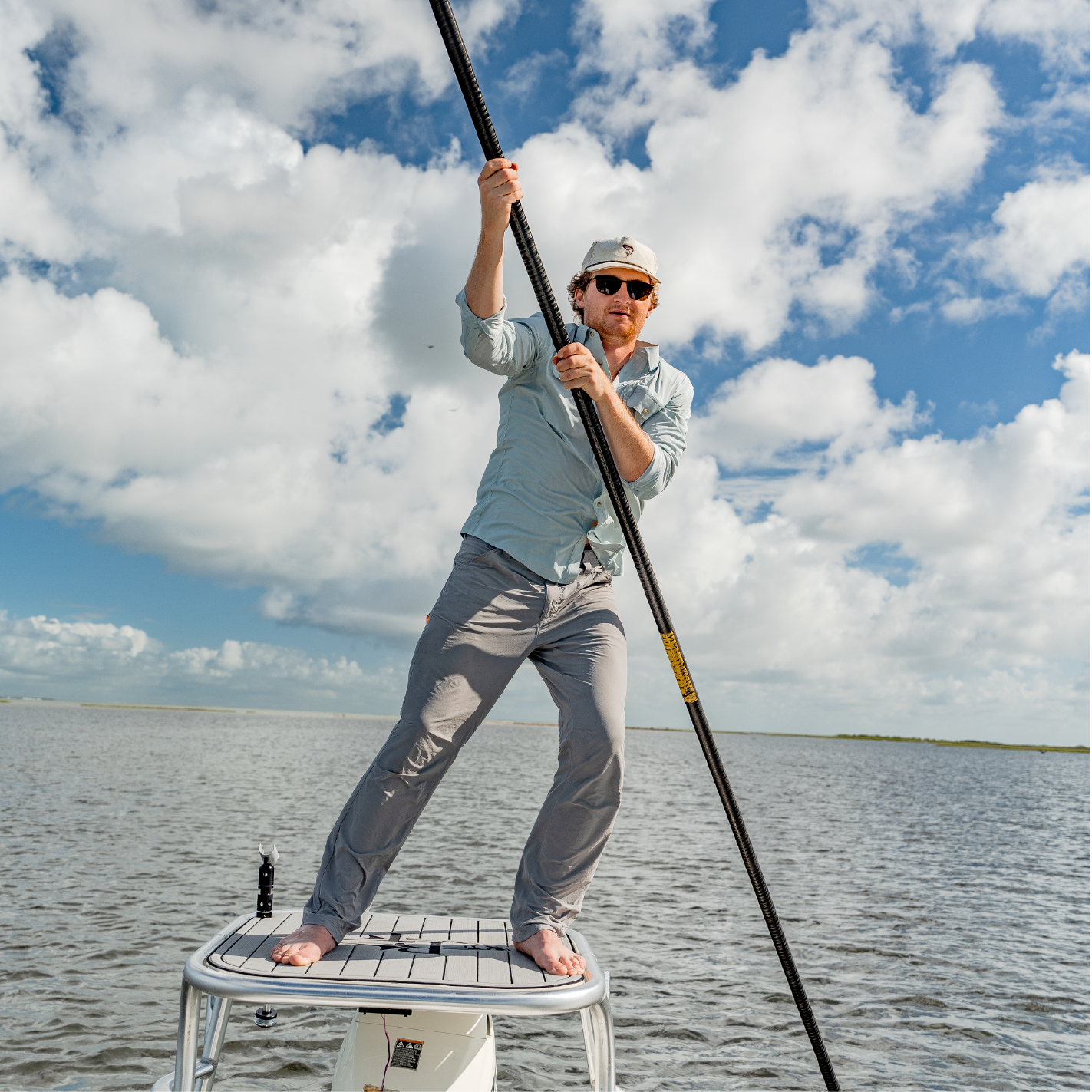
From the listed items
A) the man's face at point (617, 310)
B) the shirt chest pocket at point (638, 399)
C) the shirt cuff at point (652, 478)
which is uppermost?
the man's face at point (617, 310)

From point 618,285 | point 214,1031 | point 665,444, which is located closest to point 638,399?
point 665,444

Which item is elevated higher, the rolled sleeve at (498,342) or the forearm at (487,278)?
the forearm at (487,278)

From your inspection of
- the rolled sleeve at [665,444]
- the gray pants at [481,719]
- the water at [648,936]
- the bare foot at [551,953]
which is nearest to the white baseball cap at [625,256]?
the rolled sleeve at [665,444]

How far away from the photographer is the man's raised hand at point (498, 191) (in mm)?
3646

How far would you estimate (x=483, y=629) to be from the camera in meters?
4.12

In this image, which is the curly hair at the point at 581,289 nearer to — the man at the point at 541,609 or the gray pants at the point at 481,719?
the man at the point at 541,609

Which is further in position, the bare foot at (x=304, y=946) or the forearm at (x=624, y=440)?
the forearm at (x=624, y=440)

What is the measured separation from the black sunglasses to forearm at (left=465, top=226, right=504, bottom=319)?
0.77 meters

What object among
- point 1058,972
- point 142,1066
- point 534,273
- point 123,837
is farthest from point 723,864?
point 534,273

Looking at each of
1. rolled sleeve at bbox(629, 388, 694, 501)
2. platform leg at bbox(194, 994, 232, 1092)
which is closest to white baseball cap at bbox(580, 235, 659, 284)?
rolled sleeve at bbox(629, 388, 694, 501)

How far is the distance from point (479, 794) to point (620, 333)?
27.4 meters

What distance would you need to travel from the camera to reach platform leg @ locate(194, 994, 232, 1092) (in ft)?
14.5

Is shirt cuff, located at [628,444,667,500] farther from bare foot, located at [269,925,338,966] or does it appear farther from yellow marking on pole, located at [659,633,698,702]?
bare foot, located at [269,925,338,966]

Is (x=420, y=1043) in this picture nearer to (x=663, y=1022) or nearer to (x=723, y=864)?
(x=663, y=1022)
